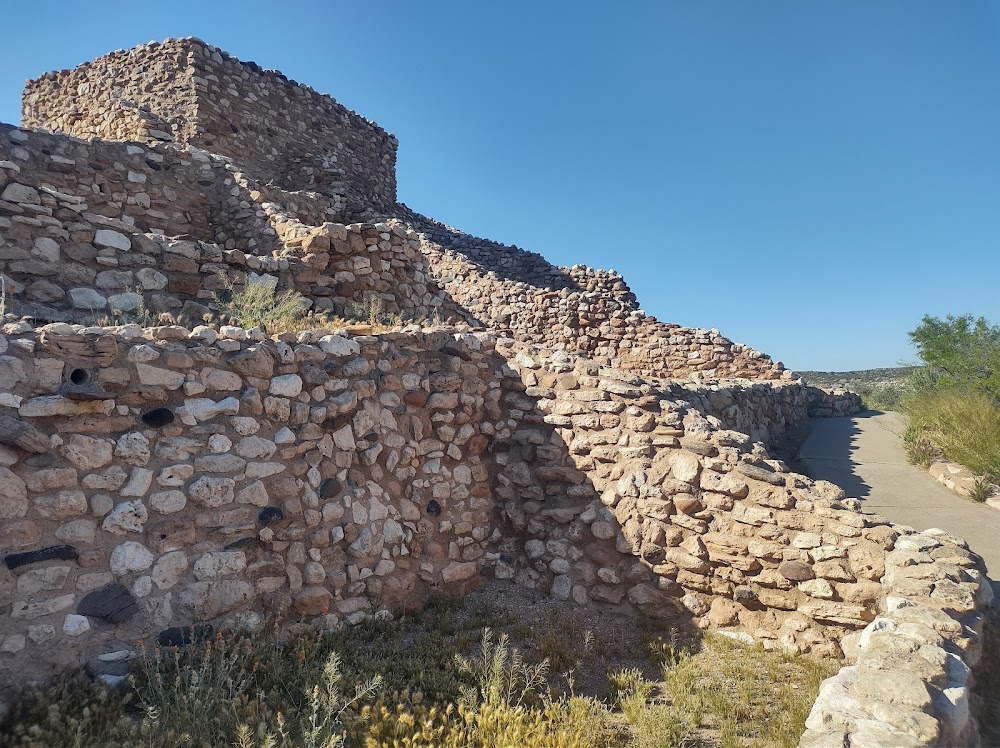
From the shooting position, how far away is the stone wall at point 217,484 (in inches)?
132

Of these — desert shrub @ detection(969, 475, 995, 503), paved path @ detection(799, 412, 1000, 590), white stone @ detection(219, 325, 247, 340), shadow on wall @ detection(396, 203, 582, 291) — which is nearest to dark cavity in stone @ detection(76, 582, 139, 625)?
white stone @ detection(219, 325, 247, 340)

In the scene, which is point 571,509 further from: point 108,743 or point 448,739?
point 108,743

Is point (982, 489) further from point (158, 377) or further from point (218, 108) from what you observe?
point (218, 108)

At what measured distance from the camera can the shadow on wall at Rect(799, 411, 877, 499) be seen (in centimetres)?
884

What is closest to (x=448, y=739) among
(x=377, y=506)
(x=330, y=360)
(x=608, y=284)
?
(x=377, y=506)

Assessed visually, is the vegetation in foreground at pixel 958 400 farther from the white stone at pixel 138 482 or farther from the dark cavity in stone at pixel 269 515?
the white stone at pixel 138 482

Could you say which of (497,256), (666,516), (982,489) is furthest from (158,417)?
(497,256)

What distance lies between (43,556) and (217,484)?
97cm

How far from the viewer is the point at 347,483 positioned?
472 centimetres

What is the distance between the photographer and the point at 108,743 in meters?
2.74

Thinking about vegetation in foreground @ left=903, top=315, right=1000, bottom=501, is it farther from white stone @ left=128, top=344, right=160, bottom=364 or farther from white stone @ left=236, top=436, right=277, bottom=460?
white stone @ left=128, top=344, right=160, bottom=364

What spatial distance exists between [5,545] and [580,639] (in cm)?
365

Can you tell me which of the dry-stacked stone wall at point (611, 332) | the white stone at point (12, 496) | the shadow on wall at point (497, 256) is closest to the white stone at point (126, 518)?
the white stone at point (12, 496)

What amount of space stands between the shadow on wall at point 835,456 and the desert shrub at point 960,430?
1119mm
